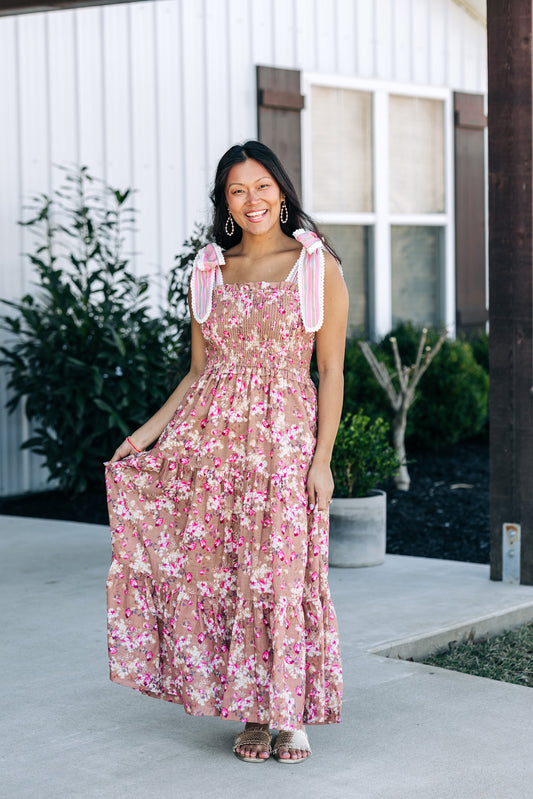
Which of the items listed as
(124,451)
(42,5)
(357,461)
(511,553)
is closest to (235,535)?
(124,451)

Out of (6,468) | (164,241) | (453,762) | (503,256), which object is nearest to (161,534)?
(453,762)

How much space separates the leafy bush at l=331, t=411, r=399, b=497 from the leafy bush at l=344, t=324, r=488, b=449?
3.06m

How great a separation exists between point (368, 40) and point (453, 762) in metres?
7.18

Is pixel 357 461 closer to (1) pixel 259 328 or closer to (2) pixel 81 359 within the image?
(2) pixel 81 359

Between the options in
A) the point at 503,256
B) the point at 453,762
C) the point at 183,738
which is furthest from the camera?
the point at 503,256

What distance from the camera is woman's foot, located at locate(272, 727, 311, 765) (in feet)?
10.5

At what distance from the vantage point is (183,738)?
3.39m

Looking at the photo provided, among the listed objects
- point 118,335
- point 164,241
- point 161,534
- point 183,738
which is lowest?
point 183,738

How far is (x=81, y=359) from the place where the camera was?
716 centimetres

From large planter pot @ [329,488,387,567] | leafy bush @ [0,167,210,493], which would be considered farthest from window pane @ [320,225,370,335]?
large planter pot @ [329,488,387,567]

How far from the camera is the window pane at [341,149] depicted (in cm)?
912

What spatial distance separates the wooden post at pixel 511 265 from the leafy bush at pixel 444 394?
3.77m

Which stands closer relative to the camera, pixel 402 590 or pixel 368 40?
pixel 402 590

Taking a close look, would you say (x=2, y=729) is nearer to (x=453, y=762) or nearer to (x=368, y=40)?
(x=453, y=762)
